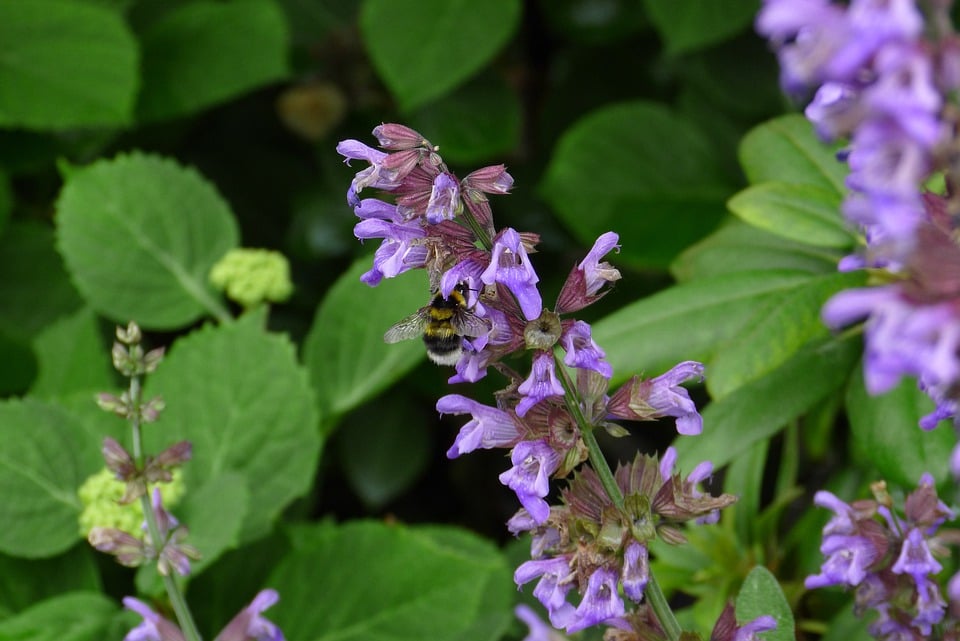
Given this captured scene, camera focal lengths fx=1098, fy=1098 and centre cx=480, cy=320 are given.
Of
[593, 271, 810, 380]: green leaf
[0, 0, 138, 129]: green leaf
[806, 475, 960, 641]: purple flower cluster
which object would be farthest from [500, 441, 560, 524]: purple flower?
[0, 0, 138, 129]: green leaf

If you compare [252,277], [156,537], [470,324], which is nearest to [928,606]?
[470,324]

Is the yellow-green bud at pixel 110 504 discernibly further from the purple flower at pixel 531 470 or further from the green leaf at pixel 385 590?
the purple flower at pixel 531 470

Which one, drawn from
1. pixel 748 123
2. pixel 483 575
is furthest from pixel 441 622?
pixel 748 123

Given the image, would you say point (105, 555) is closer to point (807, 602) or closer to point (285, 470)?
point (285, 470)

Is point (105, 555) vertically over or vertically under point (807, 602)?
over

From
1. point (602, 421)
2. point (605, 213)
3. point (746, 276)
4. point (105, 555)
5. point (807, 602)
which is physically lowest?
point (807, 602)

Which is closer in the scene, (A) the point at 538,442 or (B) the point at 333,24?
(A) the point at 538,442

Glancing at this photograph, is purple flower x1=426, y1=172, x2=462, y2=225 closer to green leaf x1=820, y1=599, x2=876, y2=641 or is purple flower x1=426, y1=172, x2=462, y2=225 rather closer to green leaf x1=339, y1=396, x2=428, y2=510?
green leaf x1=820, y1=599, x2=876, y2=641

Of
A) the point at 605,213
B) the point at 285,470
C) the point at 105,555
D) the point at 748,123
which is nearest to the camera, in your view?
the point at 285,470

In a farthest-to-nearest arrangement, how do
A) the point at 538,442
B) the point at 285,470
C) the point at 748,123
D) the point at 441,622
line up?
1. the point at 748,123
2. the point at 285,470
3. the point at 441,622
4. the point at 538,442
